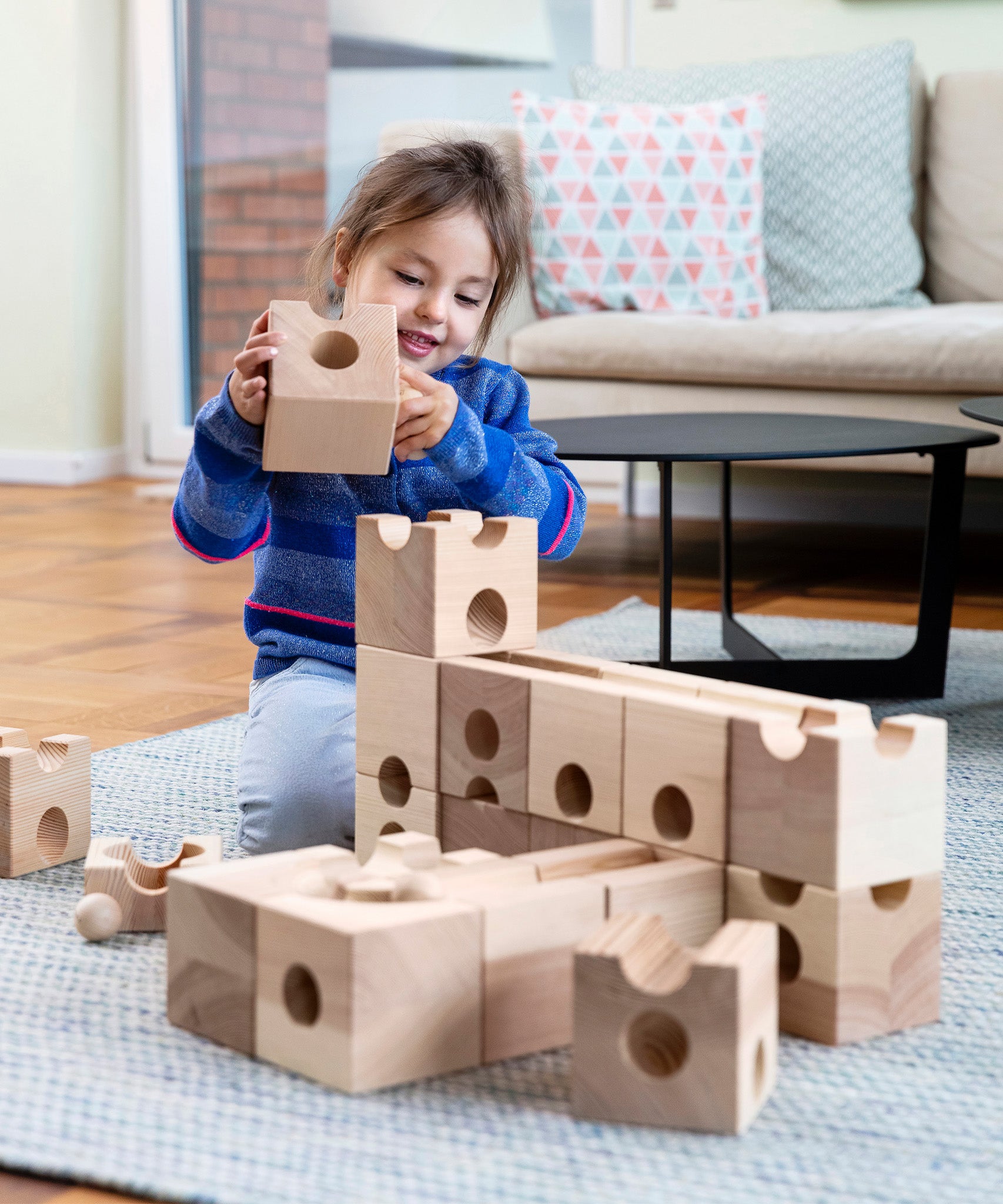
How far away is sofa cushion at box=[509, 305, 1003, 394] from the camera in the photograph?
7.99 ft

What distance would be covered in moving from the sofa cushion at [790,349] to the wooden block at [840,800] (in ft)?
5.65

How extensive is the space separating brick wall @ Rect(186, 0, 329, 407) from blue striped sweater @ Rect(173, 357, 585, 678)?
8.92 feet

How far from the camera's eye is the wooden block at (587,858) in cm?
86

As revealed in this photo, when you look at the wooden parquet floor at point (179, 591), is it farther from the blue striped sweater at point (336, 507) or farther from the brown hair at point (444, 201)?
the brown hair at point (444, 201)

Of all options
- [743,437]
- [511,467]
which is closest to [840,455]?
[743,437]

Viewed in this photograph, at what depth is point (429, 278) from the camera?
116 centimetres

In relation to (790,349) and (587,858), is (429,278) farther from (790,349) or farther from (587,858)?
(790,349)

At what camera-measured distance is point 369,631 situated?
103cm

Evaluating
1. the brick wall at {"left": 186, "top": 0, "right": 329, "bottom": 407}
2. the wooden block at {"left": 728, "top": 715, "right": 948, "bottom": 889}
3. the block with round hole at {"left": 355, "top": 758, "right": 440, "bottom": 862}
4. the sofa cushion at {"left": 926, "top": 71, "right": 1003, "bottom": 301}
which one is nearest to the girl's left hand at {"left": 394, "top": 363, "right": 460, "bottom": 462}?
the block with round hole at {"left": 355, "top": 758, "right": 440, "bottom": 862}

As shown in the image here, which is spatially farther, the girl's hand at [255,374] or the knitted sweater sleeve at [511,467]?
the knitted sweater sleeve at [511,467]

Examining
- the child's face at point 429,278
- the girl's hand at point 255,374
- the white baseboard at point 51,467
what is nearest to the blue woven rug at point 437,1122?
the girl's hand at point 255,374

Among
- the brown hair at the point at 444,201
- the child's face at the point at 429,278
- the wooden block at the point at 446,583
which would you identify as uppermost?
the brown hair at the point at 444,201

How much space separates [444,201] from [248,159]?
294cm

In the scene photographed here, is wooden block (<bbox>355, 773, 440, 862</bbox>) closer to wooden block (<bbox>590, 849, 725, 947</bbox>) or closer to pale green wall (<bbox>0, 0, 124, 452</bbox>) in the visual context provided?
wooden block (<bbox>590, 849, 725, 947</bbox>)
